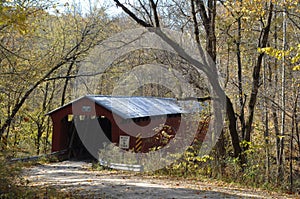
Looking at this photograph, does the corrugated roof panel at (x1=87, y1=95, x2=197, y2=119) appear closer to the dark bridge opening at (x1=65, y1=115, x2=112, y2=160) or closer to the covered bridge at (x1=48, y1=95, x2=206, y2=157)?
the covered bridge at (x1=48, y1=95, x2=206, y2=157)

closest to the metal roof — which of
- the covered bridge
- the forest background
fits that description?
the covered bridge

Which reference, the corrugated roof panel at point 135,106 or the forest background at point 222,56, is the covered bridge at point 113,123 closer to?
the corrugated roof panel at point 135,106

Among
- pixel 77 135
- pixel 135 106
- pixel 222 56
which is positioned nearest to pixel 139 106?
pixel 135 106

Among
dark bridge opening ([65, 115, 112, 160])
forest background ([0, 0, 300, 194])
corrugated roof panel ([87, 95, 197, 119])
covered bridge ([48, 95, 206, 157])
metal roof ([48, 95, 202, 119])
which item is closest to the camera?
forest background ([0, 0, 300, 194])

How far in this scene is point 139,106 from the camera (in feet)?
58.2

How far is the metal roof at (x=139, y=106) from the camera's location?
13056 mm

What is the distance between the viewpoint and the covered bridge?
15523 millimetres

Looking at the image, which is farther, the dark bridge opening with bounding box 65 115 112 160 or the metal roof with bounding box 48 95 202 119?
the dark bridge opening with bounding box 65 115 112 160

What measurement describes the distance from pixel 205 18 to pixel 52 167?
27.5 feet

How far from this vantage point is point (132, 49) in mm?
20828

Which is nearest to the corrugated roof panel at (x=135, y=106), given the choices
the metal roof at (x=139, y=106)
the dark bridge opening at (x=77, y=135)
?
the metal roof at (x=139, y=106)

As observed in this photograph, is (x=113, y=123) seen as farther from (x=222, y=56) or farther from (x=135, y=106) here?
(x=222, y=56)

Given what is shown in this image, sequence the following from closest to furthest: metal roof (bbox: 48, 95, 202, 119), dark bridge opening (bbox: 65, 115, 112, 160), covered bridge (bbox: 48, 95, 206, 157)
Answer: metal roof (bbox: 48, 95, 202, 119) < covered bridge (bbox: 48, 95, 206, 157) < dark bridge opening (bbox: 65, 115, 112, 160)

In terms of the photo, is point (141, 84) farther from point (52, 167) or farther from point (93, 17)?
point (52, 167)
